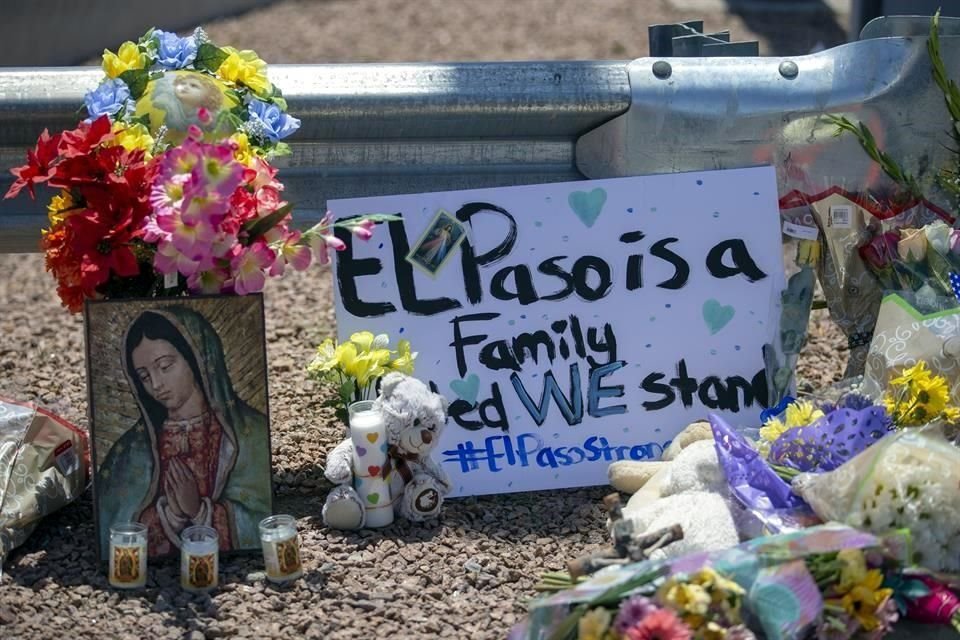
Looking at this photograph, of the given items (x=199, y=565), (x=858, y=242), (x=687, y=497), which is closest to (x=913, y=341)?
(x=858, y=242)

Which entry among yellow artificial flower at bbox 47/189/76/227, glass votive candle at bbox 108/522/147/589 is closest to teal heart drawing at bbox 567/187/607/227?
yellow artificial flower at bbox 47/189/76/227

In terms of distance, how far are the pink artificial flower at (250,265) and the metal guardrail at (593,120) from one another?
2.40ft

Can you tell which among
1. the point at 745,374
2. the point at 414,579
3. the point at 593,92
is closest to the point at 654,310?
the point at 745,374

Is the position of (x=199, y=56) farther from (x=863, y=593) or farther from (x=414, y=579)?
(x=863, y=593)

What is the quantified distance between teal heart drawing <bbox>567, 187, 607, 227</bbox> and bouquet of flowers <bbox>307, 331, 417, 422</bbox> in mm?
675

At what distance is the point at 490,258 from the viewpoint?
11.9 ft

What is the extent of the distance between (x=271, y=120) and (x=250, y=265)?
506 millimetres

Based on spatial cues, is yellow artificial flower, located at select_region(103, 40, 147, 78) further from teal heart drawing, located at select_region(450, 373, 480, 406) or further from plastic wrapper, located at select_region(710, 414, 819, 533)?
plastic wrapper, located at select_region(710, 414, 819, 533)

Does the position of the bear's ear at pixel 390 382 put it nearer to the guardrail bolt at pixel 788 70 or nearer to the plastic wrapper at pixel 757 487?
the plastic wrapper at pixel 757 487

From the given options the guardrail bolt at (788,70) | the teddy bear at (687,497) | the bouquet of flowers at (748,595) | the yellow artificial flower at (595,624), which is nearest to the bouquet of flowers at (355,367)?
the teddy bear at (687,497)

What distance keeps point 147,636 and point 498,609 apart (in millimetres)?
774

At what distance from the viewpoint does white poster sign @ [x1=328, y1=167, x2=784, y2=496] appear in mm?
3590

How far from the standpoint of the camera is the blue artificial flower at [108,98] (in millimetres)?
3287

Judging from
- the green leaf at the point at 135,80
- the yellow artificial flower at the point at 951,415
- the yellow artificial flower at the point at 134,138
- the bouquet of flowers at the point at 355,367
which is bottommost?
the yellow artificial flower at the point at 951,415
